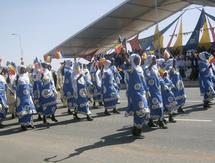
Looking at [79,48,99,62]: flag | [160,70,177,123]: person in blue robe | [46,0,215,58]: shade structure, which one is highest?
[46,0,215,58]: shade structure

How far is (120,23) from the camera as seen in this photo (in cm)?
Result: 3350

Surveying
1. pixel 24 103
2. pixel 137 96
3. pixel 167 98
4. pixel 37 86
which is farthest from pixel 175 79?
pixel 24 103

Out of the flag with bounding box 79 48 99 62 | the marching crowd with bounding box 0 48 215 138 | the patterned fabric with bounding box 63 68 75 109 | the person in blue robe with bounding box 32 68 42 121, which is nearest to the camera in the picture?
the marching crowd with bounding box 0 48 215 138

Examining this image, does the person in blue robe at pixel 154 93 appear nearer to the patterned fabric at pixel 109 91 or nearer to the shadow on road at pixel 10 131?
the patterned fabric at pixel 109 91

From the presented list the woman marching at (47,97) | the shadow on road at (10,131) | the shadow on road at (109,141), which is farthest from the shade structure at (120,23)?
the shadow on road at (109,141)

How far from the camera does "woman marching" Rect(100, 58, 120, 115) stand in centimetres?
1479

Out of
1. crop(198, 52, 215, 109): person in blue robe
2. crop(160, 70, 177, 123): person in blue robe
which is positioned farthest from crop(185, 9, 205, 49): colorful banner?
crop(160, 70, 177, 123): person in blue robe

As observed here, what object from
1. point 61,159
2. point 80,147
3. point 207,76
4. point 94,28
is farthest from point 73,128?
point 94,28

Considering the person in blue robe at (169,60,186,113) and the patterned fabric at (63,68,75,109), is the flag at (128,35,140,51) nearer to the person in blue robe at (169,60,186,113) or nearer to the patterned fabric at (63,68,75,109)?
the patterned fabric at (63,68,75,109)

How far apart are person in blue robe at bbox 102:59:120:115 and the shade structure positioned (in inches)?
571

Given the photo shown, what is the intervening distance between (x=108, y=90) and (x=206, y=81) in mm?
3285

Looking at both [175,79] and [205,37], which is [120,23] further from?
[175,79]

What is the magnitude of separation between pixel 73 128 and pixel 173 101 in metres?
2.89

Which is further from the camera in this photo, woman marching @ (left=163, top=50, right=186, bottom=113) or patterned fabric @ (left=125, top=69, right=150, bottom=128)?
woman marching @ (left=163, top=50, right=186, bottom=113)
